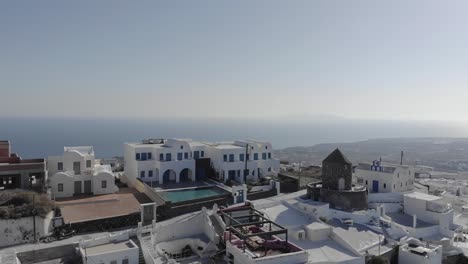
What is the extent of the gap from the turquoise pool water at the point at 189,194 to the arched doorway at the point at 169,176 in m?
3.98

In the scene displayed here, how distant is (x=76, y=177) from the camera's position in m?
28.6

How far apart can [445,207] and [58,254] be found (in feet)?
95.0

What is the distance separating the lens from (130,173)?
34.1 meters

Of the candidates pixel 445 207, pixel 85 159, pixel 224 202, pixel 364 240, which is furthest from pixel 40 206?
pixel 445 207

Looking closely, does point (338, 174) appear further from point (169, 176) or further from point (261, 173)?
point (169, 176)

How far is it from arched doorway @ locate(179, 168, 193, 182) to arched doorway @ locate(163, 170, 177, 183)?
0.93 meters

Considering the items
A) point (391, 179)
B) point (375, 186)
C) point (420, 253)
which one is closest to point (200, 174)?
point (375, 186)

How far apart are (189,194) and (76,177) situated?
29.7 feet

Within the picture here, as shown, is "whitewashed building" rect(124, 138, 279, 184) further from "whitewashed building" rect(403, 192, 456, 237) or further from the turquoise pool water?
"whitewashed building" rect(403, 192, 456, 237)

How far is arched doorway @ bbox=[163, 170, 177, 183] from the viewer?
111 feet

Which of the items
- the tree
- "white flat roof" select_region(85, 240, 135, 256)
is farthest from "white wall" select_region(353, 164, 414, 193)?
"white flat roof" select_region(85, 240, 135, 256)

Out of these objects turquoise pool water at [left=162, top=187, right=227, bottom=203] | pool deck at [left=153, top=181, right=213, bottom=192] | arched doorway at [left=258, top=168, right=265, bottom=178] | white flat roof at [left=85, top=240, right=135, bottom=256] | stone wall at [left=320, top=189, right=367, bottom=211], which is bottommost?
white flat roof at [left=85, top=240, right=135, bottom=256]

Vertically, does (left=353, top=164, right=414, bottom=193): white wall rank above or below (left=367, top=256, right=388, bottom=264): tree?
above

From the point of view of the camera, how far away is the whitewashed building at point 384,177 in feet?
110
